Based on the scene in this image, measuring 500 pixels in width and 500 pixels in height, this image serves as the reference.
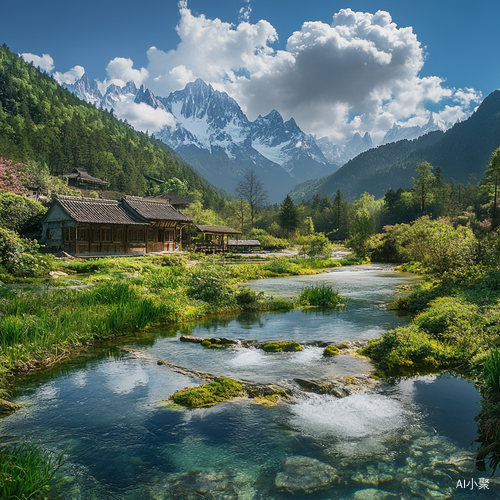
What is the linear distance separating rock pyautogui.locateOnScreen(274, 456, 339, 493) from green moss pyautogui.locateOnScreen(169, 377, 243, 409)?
1899 millimetres

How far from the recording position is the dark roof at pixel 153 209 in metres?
34.5

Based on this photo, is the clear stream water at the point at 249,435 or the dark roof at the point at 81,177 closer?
the clear stream water at the point at 249,435

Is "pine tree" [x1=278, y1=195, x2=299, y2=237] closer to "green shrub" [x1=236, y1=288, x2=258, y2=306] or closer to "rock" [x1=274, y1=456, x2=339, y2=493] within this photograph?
"green shrub" [x1=236, y1=288, x2=258, y2=306]

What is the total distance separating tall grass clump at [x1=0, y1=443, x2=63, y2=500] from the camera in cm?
334

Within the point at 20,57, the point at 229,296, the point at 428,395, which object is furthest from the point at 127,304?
the point at 20,57

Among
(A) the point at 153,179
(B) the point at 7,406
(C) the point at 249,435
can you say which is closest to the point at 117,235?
(B) the point at 7,406

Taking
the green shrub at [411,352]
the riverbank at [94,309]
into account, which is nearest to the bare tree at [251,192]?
the riverbank at [94,309]

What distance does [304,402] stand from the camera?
581 centimetres

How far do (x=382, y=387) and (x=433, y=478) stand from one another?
2550mm

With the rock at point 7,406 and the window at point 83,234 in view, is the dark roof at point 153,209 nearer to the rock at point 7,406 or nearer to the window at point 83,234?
the window at point 83,234

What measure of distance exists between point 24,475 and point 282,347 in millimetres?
6159

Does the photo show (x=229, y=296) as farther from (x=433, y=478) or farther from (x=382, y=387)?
(x=433, y=478)

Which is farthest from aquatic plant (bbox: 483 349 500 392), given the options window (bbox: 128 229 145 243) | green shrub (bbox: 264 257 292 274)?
window (bbox: 128 229 145 243)

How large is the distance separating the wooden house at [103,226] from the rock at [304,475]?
92.1 ft
